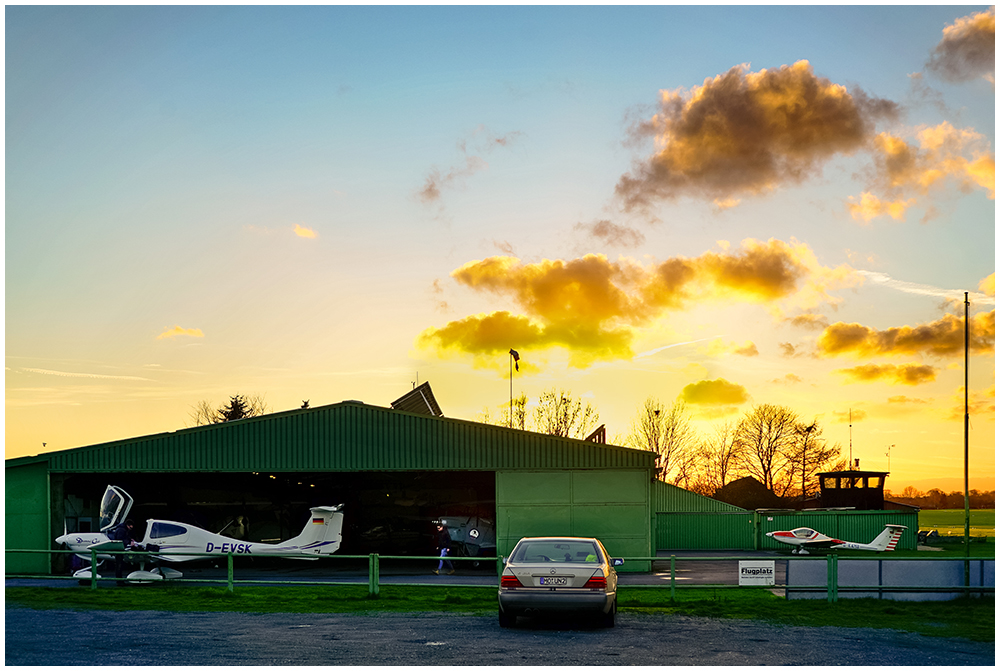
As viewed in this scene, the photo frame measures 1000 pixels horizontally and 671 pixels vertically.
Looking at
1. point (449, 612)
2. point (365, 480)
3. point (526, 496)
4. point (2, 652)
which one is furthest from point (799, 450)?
point (2, 652)

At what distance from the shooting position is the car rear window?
15273 mm

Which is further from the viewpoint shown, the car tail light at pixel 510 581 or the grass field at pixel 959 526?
the grass field at pixel 959 526

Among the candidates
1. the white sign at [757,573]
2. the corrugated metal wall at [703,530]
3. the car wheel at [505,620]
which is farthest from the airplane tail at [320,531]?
the corrugated metal wall at [703,530]

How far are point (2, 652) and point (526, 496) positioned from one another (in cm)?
1811

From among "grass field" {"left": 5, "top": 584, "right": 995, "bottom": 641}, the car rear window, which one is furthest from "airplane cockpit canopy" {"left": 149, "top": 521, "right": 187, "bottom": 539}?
the car rear window

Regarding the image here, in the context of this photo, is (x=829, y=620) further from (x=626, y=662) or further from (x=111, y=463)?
(x=111, y=463)

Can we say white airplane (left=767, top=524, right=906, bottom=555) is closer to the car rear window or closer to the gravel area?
the gravel area

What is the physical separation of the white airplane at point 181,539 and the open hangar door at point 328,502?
5008 millimetres

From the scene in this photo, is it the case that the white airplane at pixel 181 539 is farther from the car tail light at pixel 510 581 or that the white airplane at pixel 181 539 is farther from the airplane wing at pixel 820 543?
the airplane wing at pixel 820 543

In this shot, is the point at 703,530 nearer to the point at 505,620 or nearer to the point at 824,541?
the point at 824,541

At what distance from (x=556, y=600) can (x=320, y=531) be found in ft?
57.7

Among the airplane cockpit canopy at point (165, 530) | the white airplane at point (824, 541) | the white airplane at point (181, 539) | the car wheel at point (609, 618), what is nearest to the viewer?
the car wheel at point (609, 618)

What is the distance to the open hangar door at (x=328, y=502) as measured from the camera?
36.3 metres

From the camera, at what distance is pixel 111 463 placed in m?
29.6
